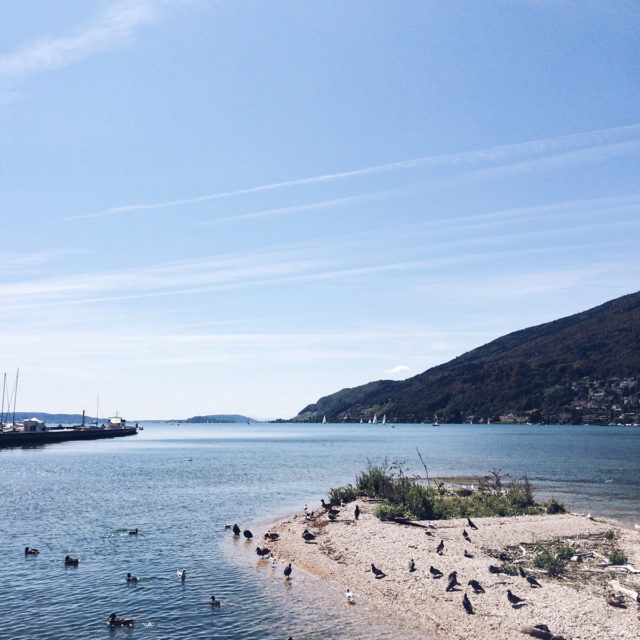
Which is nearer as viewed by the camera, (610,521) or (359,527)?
(359,527)

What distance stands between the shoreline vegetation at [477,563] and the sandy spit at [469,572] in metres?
0.05

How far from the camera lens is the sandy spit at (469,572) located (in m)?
19.2

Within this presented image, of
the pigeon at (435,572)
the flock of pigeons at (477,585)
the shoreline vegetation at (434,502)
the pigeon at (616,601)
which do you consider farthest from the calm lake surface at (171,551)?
the pigeon at (616,601)

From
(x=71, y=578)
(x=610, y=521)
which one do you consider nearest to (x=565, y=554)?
(x=610, y=521)

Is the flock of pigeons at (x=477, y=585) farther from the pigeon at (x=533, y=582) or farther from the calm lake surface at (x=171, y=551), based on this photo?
the calm lake surface at (x=171, y=551)

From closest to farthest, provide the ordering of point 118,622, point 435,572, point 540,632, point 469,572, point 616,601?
point 540,632 → point 616,601 → point 118,622 → point 435,572 → point 469,572

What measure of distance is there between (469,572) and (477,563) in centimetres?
145

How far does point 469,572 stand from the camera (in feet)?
80.5

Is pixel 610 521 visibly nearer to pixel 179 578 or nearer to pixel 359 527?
pixel 359 527

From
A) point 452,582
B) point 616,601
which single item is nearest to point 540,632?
point 616,601

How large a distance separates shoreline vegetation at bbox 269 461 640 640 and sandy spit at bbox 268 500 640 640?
0.18 ft

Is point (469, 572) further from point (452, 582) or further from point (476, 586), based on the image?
point (476, 586)

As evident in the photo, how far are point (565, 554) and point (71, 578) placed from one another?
2414 cm

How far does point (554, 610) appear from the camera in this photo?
1986 cm
